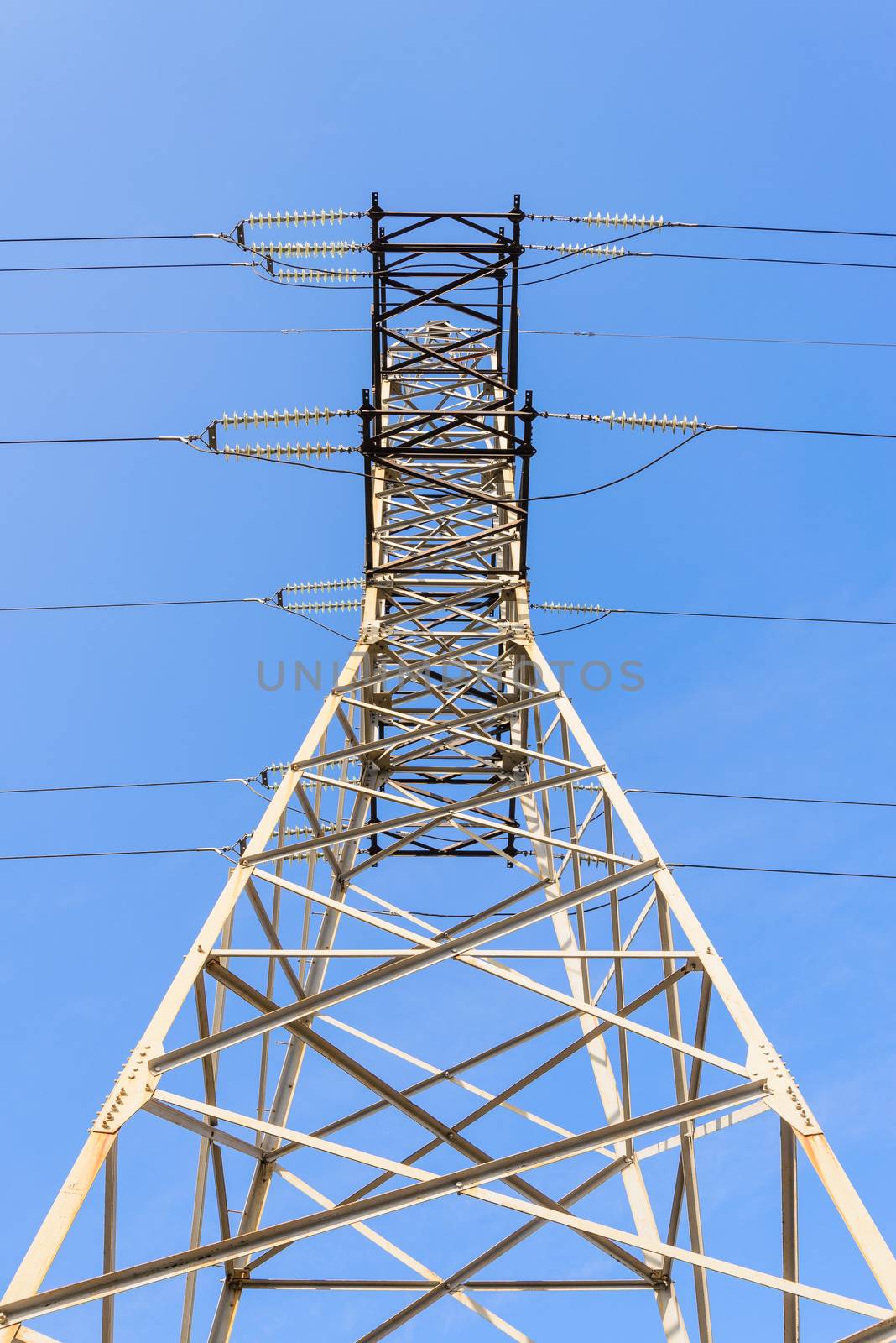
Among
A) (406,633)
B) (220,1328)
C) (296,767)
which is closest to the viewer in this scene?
(220,1328)

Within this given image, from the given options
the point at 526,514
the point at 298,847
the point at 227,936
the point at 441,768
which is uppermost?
the point at 526,514

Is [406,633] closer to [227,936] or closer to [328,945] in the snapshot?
[328,945]

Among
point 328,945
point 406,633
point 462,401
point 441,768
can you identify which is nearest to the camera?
point 328,945

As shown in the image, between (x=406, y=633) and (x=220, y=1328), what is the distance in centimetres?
710

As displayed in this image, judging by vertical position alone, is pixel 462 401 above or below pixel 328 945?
above

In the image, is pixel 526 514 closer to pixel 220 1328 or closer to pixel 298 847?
pixel 298 847

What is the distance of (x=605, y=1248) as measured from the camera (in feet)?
26.3

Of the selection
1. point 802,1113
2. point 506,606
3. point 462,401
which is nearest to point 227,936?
point 802,1113

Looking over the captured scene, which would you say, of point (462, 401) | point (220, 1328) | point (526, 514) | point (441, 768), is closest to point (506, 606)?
point (526, 514)

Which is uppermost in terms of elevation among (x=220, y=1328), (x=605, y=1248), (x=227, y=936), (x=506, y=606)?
(x=506, y=606)

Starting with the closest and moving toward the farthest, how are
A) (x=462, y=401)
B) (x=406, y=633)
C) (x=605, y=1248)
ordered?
(x=605, y=1248)
(x=406, y=633)
(x=462, y=401)

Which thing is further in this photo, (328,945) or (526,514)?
(526,514)

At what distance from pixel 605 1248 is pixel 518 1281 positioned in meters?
0.63

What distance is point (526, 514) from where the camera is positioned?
1355 centimetres
